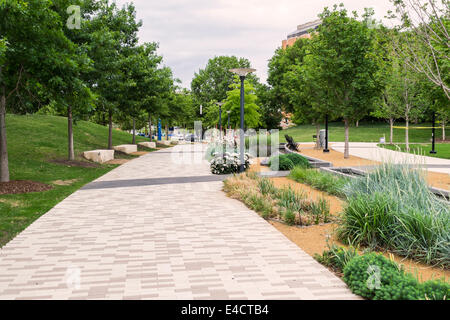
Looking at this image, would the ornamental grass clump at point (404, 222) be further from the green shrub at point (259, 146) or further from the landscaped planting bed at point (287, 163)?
the green shrub at point (259, 146)

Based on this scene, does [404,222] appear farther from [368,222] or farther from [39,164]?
[39,164]

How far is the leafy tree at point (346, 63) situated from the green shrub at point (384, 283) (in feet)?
55.7

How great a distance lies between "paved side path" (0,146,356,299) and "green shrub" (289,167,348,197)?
2.86 meters

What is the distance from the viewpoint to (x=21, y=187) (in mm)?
11875

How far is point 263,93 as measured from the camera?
58.0m

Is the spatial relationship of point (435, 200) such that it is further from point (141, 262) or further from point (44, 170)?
point (44, 170)

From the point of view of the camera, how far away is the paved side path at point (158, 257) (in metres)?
4.57

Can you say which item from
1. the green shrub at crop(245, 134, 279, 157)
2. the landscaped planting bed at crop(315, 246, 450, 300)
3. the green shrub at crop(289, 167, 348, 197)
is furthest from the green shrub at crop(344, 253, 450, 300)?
the green shrub at crop(245, 134, 279, 157)

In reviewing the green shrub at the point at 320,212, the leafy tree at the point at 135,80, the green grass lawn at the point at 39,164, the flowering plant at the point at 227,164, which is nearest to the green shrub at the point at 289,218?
the green shrub at the point at 320,212

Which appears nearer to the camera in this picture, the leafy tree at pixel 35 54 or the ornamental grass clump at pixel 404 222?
the ornamental grass clump at pixel 404 222

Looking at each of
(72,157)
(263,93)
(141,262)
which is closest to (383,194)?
(141,262)

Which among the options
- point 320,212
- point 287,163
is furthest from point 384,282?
point 287,163
